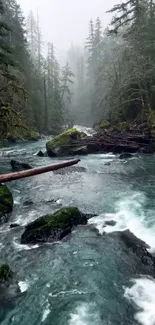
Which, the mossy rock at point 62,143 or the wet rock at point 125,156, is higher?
the mossy rock at point 62,143

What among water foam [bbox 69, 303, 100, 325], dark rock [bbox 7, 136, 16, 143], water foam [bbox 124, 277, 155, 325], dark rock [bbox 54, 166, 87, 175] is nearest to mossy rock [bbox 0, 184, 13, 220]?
water foam [bbox 69, 303, 100, 325]

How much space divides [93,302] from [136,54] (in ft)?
92.3

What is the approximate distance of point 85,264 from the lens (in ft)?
26.6

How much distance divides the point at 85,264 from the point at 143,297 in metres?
1.84

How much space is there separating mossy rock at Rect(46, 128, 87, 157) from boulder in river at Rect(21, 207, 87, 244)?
578 inches

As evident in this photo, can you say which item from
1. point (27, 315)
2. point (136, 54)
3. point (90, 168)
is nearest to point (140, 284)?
point (27, 315)

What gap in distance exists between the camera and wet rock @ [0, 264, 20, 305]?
22.5 ft

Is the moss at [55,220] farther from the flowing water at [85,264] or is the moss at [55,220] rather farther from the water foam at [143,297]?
the water foam at [143,297]

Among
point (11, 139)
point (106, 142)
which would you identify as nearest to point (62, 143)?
point (106, 142)

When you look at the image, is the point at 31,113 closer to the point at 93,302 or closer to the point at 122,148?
the point at 122,148

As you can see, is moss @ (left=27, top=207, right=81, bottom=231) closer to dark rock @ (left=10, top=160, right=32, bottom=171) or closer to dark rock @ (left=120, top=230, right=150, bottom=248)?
dark rock @ (left=120, top=230, right=150, bottom=248)

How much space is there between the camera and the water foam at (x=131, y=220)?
32.0 ft

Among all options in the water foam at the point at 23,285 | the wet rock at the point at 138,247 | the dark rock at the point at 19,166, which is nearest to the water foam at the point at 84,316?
the water foam at the point at 23,285

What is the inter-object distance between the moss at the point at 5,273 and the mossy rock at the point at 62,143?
683 inches
